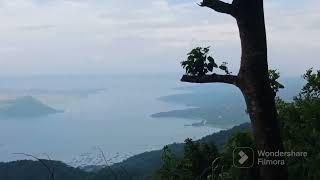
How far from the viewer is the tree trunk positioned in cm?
306

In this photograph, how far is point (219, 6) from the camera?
312 centimetres

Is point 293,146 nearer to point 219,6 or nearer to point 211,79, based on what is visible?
point 211,79

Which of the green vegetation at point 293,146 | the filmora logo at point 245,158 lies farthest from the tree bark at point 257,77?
the filmora logo at point 245,158

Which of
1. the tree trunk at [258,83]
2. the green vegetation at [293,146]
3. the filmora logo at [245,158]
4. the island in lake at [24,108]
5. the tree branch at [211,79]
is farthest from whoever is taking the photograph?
the island in lake at [24,108]

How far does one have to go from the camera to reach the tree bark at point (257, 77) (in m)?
3.06

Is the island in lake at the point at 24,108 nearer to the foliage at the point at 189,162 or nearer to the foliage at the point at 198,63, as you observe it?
the foliage at the point at 189,162

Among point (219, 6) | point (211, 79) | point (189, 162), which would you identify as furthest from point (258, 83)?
point (189, 162)

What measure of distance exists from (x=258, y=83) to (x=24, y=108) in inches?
3715

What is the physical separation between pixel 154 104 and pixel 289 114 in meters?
109

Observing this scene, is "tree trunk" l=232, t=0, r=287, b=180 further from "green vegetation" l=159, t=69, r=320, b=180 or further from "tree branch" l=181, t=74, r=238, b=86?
"green vegetation" l=159, t=69, r=320, b=180

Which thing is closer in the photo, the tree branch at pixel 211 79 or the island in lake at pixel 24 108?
the tree branch at pixel 211 79

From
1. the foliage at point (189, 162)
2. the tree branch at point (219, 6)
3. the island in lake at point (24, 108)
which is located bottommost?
the island in lake at point (24, 108)

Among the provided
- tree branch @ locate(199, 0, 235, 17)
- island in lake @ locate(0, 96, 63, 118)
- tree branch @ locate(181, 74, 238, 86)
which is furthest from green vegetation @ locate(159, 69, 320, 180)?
island in lake @ locate(0, 96, 63, 118)

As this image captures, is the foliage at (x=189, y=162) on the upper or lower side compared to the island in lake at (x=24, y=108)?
upper
